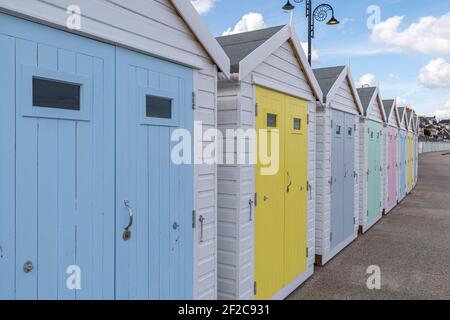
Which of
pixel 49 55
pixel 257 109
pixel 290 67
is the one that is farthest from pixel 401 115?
pixel 49 55

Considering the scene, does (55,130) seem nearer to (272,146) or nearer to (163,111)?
(163,111)

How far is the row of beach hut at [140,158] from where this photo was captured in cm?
207

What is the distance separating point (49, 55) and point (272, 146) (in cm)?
280

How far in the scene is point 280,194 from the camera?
15.5ft

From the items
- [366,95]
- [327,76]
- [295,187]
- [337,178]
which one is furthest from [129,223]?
[366,95]

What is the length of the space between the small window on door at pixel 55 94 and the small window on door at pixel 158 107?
609 millimetres

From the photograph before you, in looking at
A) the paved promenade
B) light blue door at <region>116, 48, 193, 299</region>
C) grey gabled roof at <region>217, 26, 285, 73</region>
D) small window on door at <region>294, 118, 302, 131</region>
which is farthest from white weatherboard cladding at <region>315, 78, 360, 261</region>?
light blue door at <region>116, 48, 193, 299</region>

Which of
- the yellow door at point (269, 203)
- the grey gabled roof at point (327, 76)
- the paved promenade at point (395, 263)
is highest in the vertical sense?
the grey gabled roof at point (327, 76)

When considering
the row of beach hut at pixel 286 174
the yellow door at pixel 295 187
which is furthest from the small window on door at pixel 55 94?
the yellow door at pixel 295 187

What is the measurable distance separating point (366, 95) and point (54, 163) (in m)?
8.47

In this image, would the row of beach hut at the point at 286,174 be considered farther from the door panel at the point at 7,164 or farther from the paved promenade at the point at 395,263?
the door panel at the point at 7,164

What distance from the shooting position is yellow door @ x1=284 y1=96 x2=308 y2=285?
193 inches

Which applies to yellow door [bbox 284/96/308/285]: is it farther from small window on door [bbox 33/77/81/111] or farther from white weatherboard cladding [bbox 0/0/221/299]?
small window on door [bbox 33/77/81/111]

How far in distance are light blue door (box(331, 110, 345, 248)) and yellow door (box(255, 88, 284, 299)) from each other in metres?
2.36
